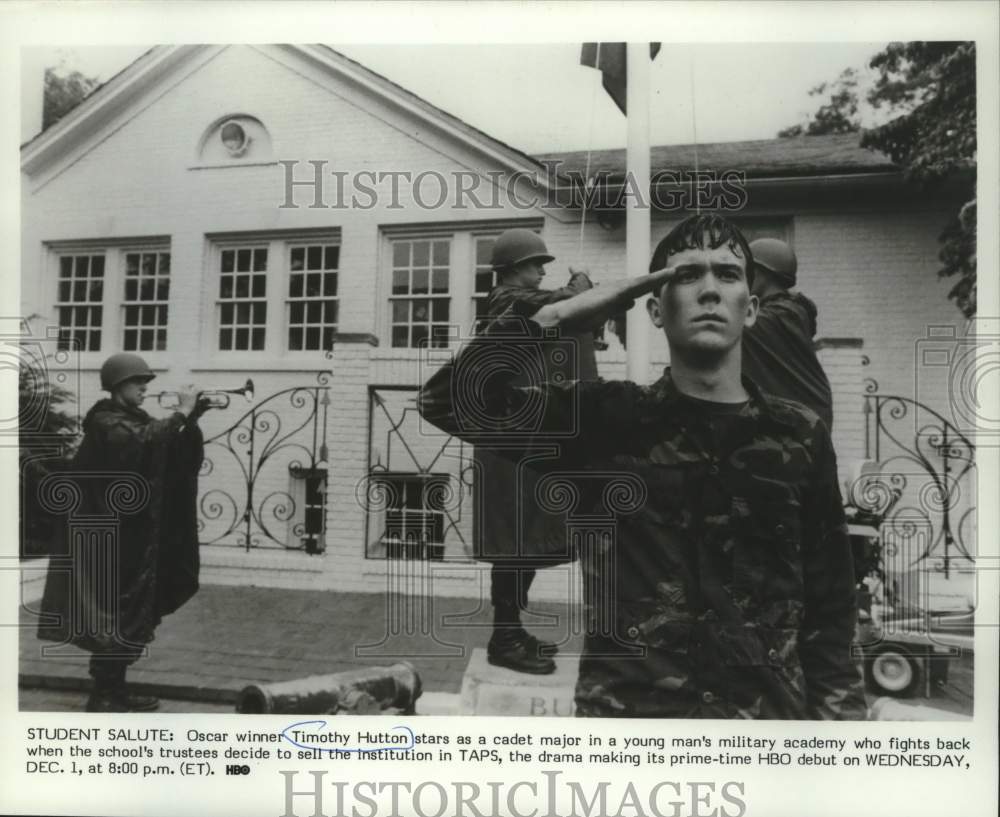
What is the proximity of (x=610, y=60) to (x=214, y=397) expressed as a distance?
93.7 inches

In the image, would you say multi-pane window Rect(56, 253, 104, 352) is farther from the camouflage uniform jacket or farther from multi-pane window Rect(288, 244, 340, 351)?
the camouflage uniform jacket

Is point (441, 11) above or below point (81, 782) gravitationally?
above

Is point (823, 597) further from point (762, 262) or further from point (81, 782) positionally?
point (81, 782)

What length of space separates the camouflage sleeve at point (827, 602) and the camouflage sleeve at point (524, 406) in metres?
0.86

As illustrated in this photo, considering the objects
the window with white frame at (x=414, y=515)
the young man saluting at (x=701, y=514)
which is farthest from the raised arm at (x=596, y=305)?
the window with white frame at (x=414, y=515)

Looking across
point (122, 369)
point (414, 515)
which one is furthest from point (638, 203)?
point (122, 369)

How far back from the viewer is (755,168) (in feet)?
10.4

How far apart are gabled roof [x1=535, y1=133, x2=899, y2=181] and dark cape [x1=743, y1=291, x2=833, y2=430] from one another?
59 cm

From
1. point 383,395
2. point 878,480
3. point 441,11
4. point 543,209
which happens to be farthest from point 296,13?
point 878,480

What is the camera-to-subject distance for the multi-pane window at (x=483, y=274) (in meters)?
3.25

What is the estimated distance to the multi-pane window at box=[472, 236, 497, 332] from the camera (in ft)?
10.7

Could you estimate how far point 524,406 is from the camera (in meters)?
3.08

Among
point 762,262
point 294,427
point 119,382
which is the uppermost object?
point 762,262

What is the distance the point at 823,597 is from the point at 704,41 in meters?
2.49
